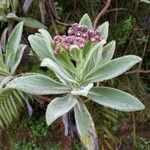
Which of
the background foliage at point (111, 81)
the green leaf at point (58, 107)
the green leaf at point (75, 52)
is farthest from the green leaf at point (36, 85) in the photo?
the background foliage at point (111, 81)

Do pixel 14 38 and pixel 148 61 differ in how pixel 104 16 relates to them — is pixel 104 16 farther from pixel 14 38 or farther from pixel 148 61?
pixel 14 38

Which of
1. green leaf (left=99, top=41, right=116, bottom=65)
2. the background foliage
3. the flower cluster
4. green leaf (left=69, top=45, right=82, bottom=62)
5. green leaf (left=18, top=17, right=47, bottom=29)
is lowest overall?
the background foliage

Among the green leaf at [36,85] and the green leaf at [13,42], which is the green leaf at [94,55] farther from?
the green leaf at [13,42]

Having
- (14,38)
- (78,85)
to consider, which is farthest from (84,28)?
(14,38)

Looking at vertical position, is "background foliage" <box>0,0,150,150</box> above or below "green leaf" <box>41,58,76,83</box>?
below

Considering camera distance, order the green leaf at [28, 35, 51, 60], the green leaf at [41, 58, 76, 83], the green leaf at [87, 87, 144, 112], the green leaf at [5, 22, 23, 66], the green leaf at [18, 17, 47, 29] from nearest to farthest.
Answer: the green leaf at [41, 58, 76, 83], the green leaf at [87, 87, 144, 112], the green leaf at [28, 35, 51, 60], the green leaf at [5, 22, 23, 66], the green leaf at [18, 17, 47, 29]

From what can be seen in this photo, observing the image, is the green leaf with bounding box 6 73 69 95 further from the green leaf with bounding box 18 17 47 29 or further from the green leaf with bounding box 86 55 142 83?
the green leaf with bounding box 18 17 47 29

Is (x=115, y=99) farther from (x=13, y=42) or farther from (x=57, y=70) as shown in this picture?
(x=13, y=42)

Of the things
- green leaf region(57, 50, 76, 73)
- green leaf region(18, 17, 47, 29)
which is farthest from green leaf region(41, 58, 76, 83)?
green leaf region(18, 17, 47, 29)
